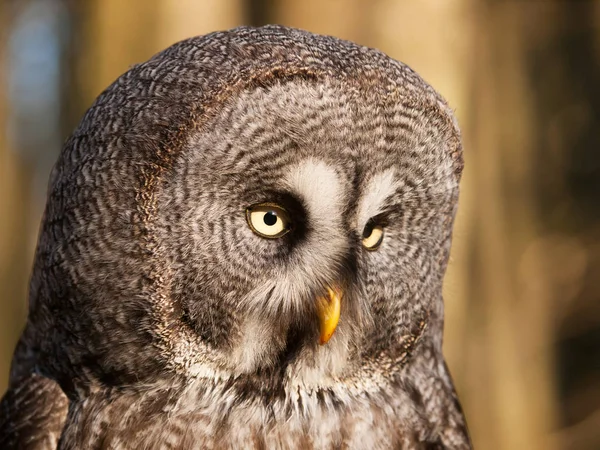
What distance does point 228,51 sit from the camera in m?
1.65

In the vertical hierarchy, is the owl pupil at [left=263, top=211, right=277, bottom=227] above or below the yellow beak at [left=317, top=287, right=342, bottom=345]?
above

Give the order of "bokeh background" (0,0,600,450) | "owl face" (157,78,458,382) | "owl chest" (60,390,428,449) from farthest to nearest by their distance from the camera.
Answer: "bokeh background" (0,0,600,450), "owl chest" (60,390,428,449), "owl face" (157,78,458,382)

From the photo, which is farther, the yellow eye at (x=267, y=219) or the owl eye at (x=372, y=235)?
the owl eye at (x=372, y=235)

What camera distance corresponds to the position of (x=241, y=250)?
155cm

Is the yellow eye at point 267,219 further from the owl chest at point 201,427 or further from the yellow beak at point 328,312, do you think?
the owl chest at point 201,427

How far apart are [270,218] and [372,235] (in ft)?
0.88

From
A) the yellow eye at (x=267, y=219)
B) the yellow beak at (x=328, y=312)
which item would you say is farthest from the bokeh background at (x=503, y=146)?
the yellow eye at (x=267, y=219)

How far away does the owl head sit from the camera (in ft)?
5.07

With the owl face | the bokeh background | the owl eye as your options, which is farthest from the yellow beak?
the bokeh background

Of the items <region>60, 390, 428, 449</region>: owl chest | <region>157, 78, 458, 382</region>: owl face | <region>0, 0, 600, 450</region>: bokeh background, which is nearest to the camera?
<region>157, 78, 458, 382</region>: owl face

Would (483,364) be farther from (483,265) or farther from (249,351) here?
(249,351)

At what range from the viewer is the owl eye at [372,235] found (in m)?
1.70

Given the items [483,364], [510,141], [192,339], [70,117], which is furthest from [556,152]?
[192,339]

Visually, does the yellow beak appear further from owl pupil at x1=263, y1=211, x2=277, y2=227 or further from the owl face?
owl pupil at x1=263, y1=211, x2=277, y2=227
